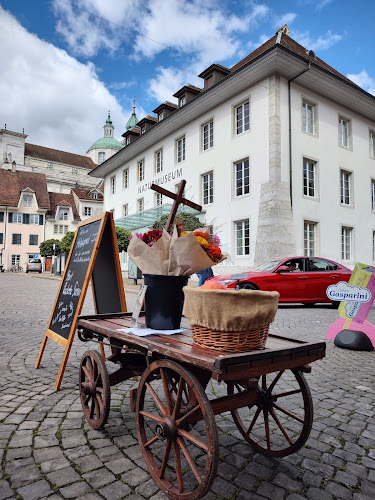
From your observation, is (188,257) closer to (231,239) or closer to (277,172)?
(277,172)

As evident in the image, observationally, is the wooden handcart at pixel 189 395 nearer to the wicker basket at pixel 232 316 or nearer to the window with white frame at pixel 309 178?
the wicker basket at pixel 232 316

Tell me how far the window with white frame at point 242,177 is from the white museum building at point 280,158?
0.05m

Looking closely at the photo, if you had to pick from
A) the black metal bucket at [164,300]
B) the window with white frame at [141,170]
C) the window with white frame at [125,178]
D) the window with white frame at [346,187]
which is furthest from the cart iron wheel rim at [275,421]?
the window with white frame at [125,178]

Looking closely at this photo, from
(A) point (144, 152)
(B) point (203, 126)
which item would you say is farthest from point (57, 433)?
(A) point (144, 152)

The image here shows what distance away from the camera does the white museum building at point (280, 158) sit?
16203mm

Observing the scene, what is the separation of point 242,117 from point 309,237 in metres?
6.53

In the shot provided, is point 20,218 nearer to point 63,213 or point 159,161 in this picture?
point 63,213

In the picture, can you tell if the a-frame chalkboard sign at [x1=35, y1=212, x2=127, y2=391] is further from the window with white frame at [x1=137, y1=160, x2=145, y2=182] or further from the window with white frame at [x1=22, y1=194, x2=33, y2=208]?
the window with white frame at [x1=22, y1=194, x2=33, y2=208]

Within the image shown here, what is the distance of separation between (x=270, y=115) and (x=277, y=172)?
258 cm

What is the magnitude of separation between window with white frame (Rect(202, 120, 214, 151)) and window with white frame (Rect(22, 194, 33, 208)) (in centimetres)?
3249

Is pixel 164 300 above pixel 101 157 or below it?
below

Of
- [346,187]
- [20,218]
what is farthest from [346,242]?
[20,218]

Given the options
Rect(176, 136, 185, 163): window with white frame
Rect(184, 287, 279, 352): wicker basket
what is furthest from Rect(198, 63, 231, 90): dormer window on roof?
Rect(184, 287, 279, 352): wicker basket

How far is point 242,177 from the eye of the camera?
17.8 m
